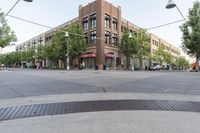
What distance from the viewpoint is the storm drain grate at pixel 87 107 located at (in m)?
6.75

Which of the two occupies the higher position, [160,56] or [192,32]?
[192,32]

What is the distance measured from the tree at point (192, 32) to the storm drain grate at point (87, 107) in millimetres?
38853

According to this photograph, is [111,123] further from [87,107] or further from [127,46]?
[127,46]

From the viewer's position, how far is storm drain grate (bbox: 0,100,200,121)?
675 centimetres

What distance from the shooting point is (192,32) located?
4391 centimetres

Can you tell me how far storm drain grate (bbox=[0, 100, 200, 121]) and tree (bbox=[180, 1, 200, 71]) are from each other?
38.9m

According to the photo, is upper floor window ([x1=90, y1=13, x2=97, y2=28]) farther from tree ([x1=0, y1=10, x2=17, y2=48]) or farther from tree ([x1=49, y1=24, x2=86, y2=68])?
tree ([x1=0, y1=10, x2=17, y2=48])

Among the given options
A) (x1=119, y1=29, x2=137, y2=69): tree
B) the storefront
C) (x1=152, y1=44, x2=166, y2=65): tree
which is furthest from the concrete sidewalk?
(x1=152, y1=44, x2=166, y2=65): tree

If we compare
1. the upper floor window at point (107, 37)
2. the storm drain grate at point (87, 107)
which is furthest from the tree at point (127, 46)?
the storm drain grate at point (87, 107)

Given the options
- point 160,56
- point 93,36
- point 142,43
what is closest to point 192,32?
point 142,43

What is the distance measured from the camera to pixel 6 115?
21.5 feet

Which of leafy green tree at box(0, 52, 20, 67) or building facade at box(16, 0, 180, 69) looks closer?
building facade at box(16, 0, 180, 69)

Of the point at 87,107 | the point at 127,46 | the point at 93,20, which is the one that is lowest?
the point at 87,107

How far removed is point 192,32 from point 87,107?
4169 cm
